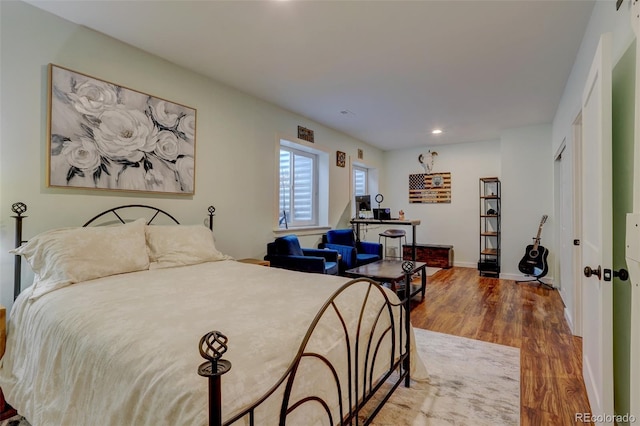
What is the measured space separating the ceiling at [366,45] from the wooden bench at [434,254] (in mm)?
3050

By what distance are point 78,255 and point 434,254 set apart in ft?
19.5

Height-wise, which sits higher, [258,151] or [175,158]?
[258,151]

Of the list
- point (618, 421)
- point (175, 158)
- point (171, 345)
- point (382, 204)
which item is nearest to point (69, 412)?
point (171, 345)

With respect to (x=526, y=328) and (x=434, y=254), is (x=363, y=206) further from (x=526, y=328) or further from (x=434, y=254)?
(x=526, y=328)

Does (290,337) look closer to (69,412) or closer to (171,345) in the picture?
(171,345)

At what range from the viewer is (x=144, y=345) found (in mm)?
1047

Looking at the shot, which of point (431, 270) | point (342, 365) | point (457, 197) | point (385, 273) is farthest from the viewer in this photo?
point (457, 197)

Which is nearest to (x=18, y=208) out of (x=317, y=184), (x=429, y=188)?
(x=317, y=184)

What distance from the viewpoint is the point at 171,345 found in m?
1.02

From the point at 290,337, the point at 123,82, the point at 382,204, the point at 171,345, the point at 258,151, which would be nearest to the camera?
the point at 171,345

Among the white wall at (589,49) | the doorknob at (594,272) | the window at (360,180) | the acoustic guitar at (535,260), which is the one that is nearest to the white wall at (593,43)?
the white wall at (589,49)

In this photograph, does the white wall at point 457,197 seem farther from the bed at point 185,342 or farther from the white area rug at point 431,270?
the bed at point 185,342

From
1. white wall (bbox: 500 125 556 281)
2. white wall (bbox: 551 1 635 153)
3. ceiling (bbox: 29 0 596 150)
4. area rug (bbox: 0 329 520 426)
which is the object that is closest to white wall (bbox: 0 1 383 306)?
ceiling (bbox: 29 0 596 150)

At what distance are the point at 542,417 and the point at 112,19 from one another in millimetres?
3813
